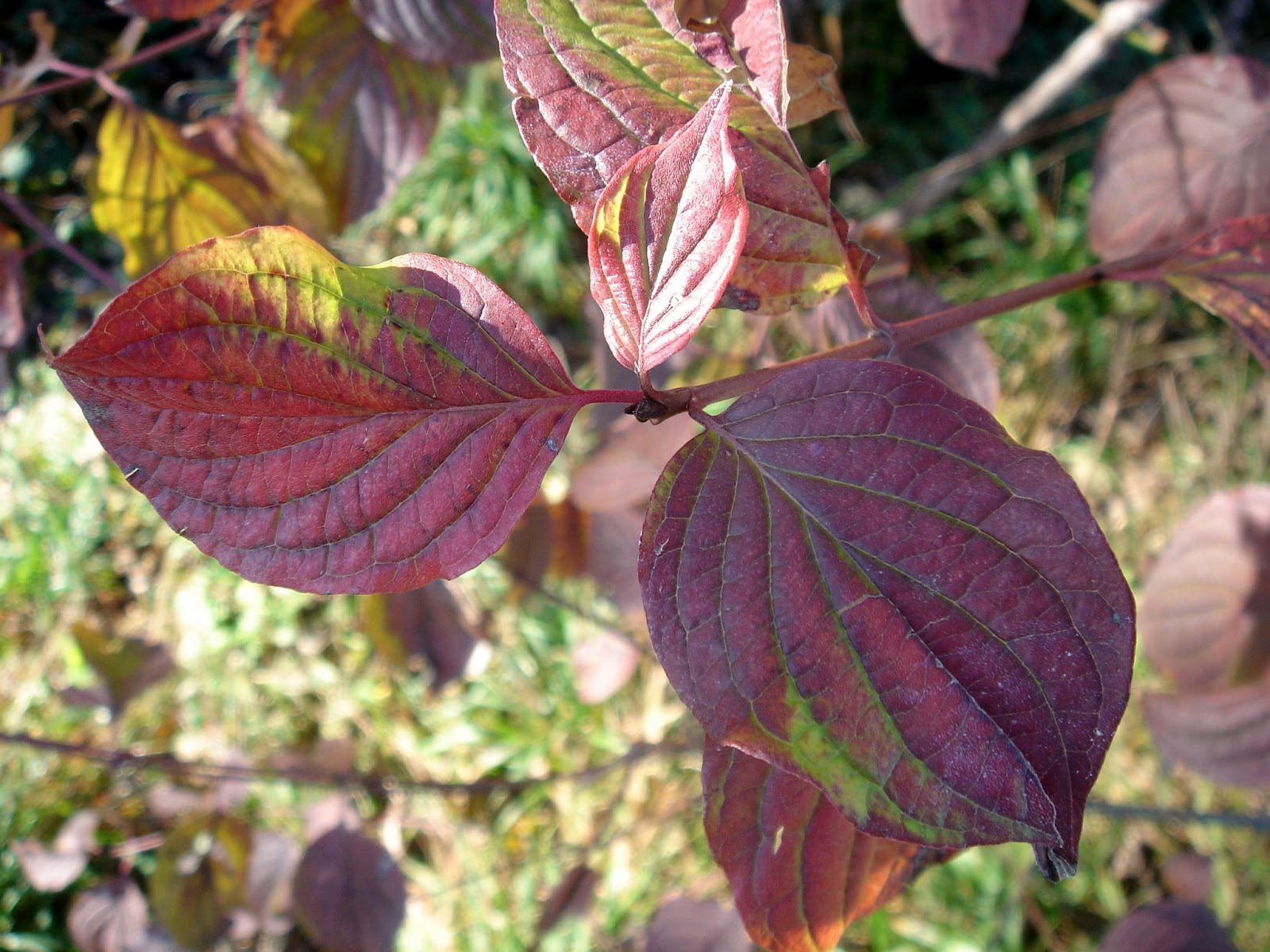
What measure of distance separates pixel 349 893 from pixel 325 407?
995 mm

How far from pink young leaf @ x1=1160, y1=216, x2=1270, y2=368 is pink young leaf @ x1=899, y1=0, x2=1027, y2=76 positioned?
0.61 m

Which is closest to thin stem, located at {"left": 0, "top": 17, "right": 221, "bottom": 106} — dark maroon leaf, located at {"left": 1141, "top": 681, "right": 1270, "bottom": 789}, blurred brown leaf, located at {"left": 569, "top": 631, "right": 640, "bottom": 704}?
blurred brown leaf, located at {"left": 569, "top": 631, "right": 640, "bottom": 704}

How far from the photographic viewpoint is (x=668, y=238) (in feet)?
1.58

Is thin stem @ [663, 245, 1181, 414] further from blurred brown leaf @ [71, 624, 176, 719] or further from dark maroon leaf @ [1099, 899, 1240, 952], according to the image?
blurred brown leaf @ [71, 624, 176, 719]

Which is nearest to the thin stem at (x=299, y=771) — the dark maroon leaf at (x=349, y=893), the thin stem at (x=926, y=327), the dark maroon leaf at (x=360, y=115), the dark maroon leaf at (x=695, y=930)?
the dark maroon leaf at (x=349, y=893)

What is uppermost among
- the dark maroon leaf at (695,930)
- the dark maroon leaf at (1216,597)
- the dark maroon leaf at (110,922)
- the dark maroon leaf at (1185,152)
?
the dark maroon leaf at (1185,152)

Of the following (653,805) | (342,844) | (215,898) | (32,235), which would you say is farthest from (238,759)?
(32,235)

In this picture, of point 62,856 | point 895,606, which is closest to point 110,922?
point 62,856

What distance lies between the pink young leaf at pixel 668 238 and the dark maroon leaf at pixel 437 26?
20.6 inches

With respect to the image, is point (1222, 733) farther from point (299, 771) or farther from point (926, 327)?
point (299, 771)

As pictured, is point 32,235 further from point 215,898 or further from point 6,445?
point 215,898

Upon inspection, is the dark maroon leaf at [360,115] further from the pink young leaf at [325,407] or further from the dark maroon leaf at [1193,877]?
the dark maroon leaf at [1193,877]

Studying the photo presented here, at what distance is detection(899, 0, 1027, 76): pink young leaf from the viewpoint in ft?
3.79

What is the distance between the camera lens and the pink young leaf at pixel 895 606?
42 centimetres
